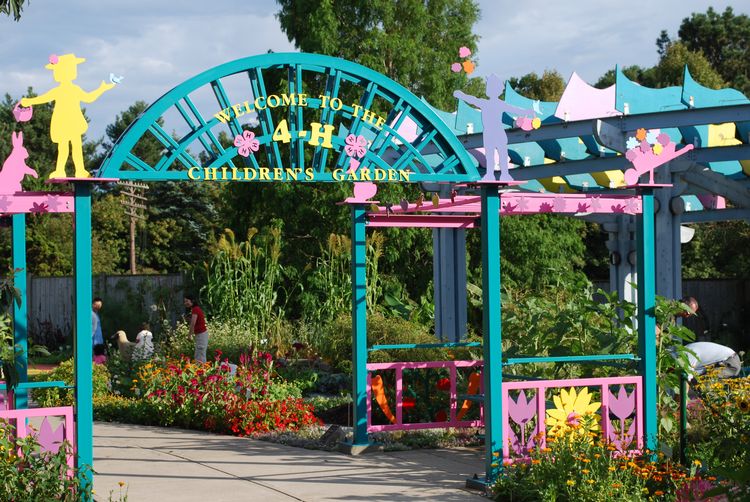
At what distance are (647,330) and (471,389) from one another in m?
2.62

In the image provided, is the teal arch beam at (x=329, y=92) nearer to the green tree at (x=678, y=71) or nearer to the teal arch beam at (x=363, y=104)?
the teal arch beam at (x=363, y=104)

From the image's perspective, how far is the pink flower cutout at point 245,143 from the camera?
22.0 feet

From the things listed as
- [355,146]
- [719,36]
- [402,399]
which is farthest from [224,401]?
[719,36]

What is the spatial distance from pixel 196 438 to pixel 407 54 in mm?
15396

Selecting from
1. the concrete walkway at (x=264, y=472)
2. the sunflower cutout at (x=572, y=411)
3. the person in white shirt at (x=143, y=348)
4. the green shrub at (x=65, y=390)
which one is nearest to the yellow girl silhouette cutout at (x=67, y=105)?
the concrete walkway at (x=264, y=472)

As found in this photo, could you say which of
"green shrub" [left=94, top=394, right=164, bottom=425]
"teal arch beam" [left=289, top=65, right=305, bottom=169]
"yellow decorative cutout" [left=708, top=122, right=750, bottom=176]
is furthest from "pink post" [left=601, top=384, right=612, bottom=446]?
"yellow decorative cutout" [left=708, top=122, right=750, bottom=176]

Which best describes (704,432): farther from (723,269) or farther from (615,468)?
(723,269)

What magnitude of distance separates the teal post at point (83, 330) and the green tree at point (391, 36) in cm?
1716

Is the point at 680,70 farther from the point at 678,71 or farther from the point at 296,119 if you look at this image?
the point at 296,119

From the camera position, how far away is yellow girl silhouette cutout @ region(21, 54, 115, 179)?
6.38 metres

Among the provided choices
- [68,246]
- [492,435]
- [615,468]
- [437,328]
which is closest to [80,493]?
[492,435]

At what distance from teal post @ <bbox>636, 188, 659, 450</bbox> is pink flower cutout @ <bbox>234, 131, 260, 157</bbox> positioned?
315 cm

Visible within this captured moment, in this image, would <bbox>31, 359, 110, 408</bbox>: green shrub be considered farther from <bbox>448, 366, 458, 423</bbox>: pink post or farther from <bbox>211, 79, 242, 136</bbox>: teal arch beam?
<bbox>211, 79, 242, 136</bbox>: teal arch beam

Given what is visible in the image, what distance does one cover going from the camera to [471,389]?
33.4 ft
